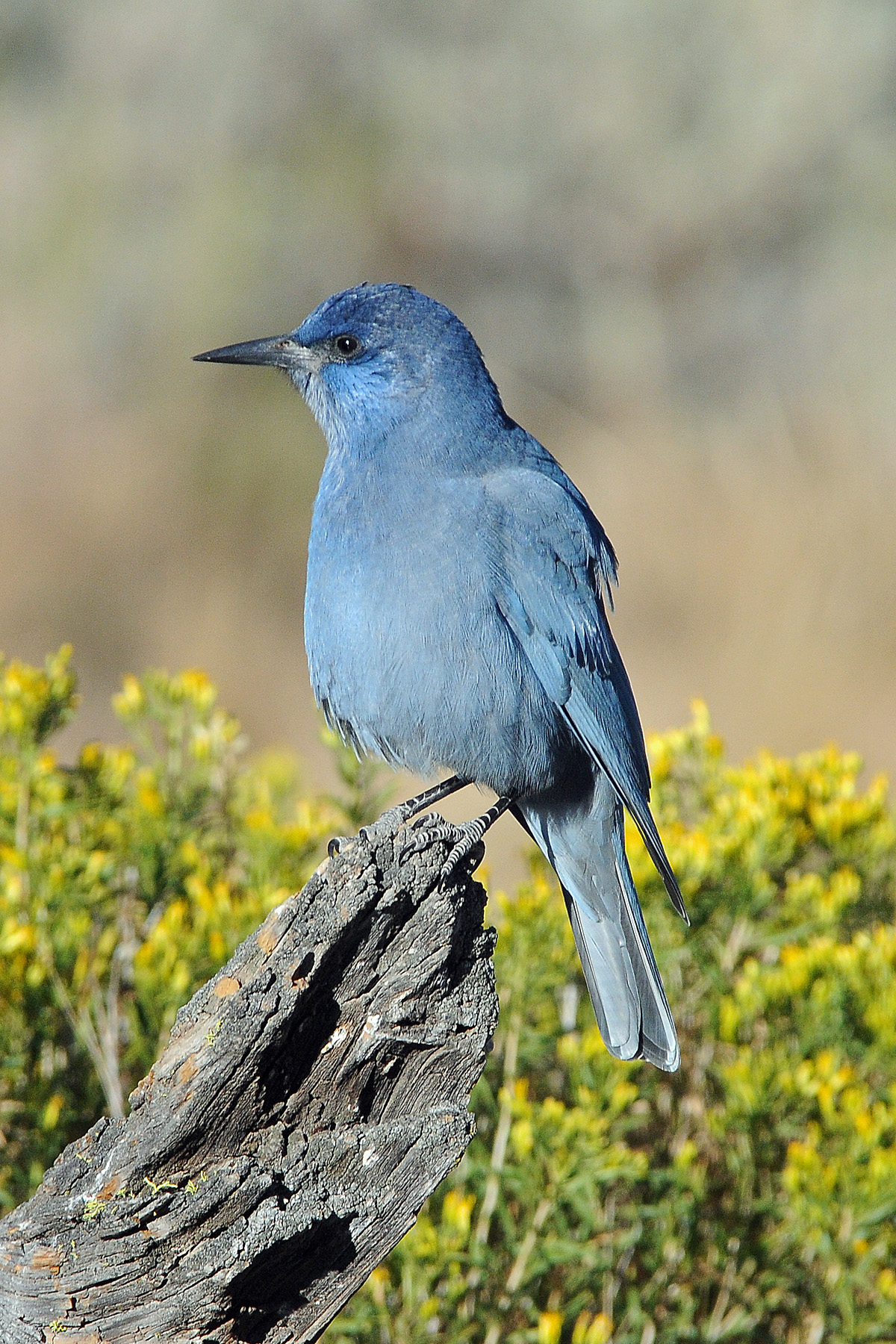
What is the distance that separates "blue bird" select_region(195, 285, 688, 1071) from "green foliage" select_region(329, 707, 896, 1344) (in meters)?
0.22

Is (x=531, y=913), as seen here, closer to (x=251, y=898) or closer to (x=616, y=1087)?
(x=616, y=1087)

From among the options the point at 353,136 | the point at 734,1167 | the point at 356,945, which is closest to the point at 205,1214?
the point at 356,945

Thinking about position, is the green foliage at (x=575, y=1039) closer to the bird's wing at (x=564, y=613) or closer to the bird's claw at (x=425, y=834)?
the bird's wing at (x=564, y=613)

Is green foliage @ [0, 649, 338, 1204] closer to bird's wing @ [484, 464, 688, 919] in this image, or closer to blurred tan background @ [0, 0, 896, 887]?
bird's wing @ [484, 464, 688, 919]

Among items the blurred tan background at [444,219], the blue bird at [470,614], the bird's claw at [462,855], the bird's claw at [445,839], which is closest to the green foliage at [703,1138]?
the blue bird at [470,614]

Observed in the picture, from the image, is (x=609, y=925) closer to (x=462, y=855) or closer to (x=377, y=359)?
(x=462, y=855)

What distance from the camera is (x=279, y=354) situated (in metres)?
3.96

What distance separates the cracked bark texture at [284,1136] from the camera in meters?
2.21

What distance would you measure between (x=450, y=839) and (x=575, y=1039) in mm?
1097

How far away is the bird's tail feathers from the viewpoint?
11.3 ft

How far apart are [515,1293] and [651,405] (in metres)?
Answer: 8.68

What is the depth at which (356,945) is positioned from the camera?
2520 mm

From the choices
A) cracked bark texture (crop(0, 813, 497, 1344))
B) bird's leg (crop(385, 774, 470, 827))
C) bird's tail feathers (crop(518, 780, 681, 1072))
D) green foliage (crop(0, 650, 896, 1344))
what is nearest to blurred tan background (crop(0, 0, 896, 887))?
green foliage (crop(0, 650, 896, 1344))

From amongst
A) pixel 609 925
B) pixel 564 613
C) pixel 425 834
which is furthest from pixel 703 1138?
pixel 425 834
